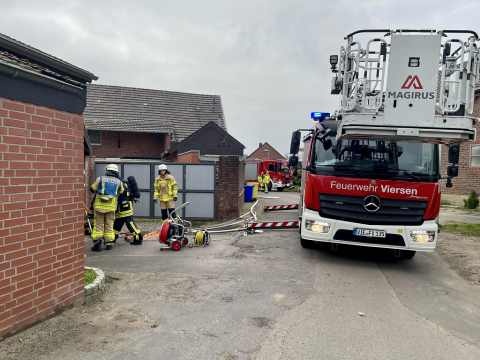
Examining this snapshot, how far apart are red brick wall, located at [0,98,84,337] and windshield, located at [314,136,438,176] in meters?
4.26

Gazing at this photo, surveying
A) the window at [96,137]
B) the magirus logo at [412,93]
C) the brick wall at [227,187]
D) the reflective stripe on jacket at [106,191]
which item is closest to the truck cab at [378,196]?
the magirus logo at [412,93]

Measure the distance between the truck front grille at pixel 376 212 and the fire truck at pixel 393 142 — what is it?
0.05 ft

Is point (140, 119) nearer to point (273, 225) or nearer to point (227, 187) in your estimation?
point (227, 187)

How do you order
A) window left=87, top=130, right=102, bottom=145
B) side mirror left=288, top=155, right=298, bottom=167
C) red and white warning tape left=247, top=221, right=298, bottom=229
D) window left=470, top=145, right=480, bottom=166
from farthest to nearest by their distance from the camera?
window left=87, top=130, right=102, bottom=145, window left=470, top=145, right=480, bottom=166, red and white warning tape left=247, top=221, right=298, bottom=229, side mirror left=288, top=155, right=298, bottom=167

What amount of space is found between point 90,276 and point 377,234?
14.8ft

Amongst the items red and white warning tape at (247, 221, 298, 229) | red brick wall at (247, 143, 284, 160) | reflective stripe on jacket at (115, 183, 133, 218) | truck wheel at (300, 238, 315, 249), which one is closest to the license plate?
truck wheel at (300, 238, 315, 249)

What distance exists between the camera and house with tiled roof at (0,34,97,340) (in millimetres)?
3348

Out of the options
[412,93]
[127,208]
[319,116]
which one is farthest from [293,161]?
[127,208]

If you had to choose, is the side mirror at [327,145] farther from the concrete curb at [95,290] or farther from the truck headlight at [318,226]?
the concrete curb at [95,290]

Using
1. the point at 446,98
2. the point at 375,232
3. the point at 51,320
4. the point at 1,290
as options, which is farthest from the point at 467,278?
the point at 1,290

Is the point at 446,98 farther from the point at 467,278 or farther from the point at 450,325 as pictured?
the point at 450,325

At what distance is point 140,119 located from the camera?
23781mm

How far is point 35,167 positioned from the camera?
3654 millimetres

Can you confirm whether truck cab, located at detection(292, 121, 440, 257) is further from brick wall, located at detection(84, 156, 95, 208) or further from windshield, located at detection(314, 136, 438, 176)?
brick wall, located at detection(84, 156, 95, 208)
